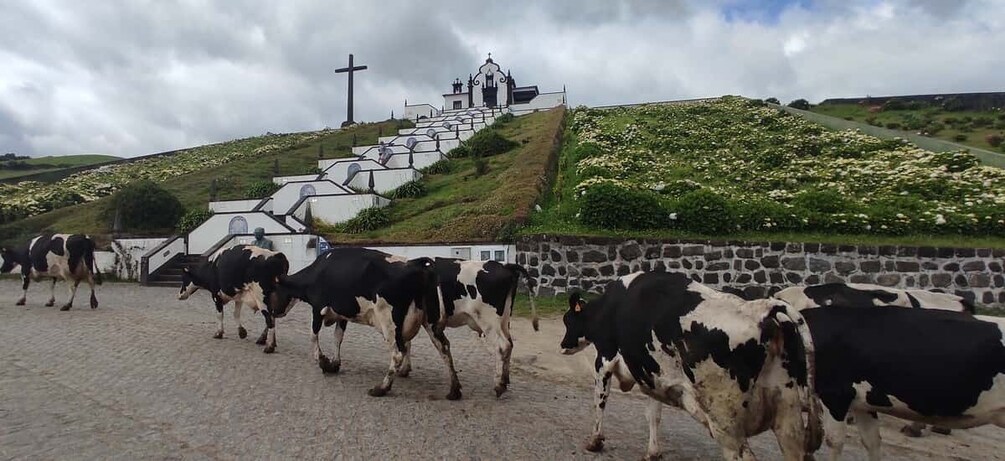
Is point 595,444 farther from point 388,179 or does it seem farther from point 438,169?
point 438,169

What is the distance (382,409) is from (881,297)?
21.9 ft

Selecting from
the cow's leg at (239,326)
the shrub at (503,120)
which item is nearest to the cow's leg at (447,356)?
the cow's leg at (239,326)

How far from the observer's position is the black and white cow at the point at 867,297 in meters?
7.54

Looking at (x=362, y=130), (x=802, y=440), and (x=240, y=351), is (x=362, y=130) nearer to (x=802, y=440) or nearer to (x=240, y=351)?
(x=240, y=351)

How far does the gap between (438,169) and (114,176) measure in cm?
2886

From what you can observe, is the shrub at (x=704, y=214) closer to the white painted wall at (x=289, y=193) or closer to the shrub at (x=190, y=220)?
the white painted wall at (x=289, y=193)

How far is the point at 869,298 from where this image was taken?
7785mm

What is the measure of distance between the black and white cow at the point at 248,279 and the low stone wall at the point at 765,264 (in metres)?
7.19

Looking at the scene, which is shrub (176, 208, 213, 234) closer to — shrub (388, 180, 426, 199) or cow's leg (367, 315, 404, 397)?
shrub (388, 180, 426, 199)

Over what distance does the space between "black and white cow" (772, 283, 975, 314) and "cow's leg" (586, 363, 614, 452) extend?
3072 mm

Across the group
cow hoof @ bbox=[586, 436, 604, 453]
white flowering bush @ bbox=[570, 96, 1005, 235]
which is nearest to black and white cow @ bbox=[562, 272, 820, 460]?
cow hoof @ bbox=[586, 436, 604, 453]

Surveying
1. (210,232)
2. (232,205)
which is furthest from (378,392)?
(232,205)

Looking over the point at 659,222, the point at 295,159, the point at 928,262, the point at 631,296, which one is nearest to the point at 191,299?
the point at 659,222

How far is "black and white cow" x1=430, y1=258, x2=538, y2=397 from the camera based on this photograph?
8.35m
